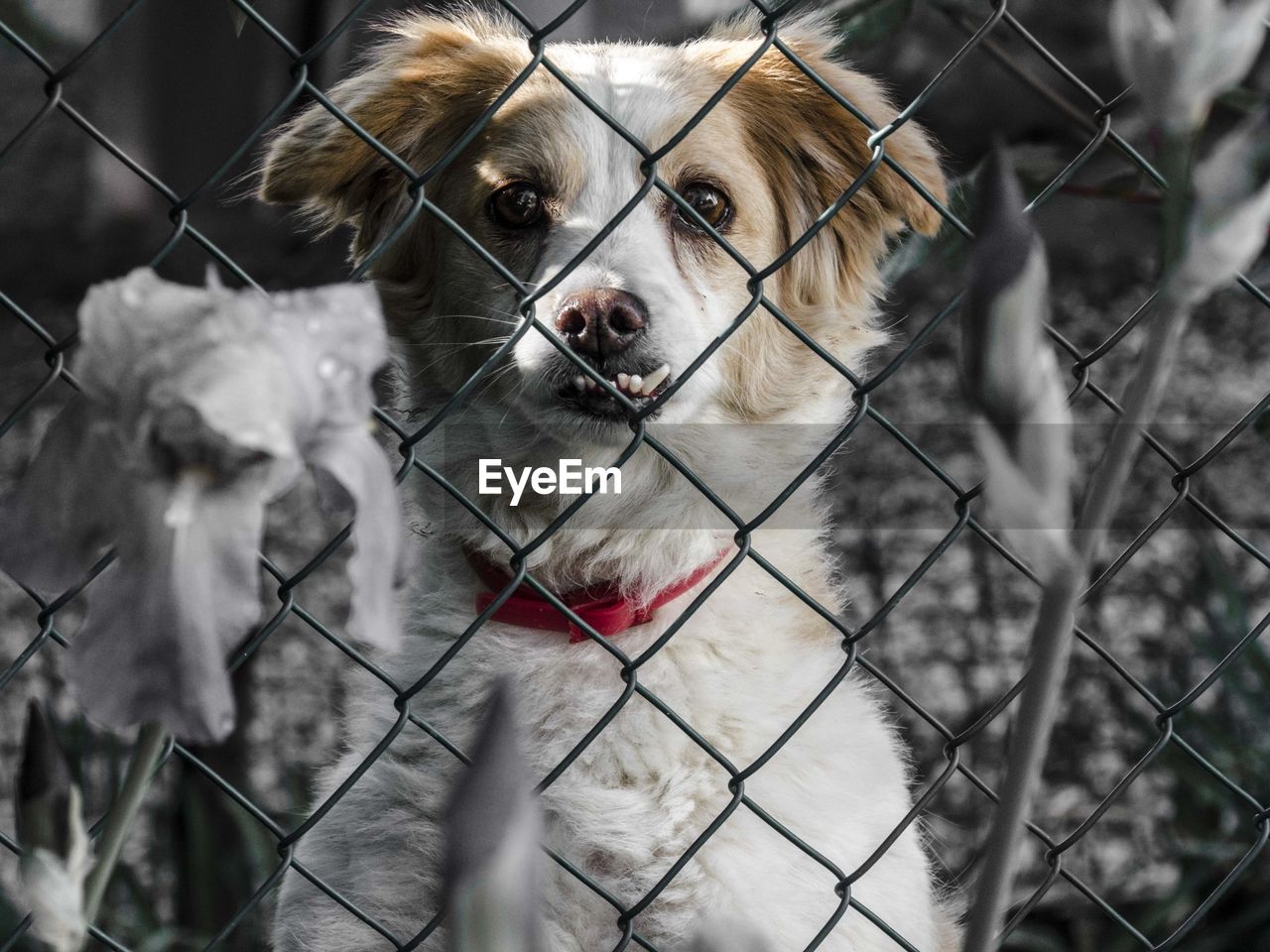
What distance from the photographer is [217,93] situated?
15.3ft

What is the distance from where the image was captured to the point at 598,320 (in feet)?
5.75

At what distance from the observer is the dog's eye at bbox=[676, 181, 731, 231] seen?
7.19 feet

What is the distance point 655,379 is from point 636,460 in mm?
333

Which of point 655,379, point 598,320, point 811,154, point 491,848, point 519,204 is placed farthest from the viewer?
point 811,154

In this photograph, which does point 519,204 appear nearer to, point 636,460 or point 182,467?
point 636,460

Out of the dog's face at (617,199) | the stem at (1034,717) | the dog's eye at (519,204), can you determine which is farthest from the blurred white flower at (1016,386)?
the dog's eye at (519,204)

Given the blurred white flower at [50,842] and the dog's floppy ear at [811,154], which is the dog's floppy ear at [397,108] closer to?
the dog's floppy ear at [811,154]

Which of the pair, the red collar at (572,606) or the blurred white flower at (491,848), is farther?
the red collar at (572,606)

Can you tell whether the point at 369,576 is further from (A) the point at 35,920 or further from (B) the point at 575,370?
(B) the point at 575,370

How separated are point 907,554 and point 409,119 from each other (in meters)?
2.75

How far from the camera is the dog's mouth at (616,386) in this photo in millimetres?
1844

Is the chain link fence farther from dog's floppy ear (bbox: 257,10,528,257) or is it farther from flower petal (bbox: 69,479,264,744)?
flower petal (bbox: 69,479,264,744)

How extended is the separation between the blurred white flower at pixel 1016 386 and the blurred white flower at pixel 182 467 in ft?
1.04

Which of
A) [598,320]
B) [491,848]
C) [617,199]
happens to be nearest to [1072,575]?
[491,848]
